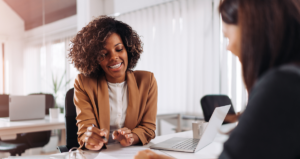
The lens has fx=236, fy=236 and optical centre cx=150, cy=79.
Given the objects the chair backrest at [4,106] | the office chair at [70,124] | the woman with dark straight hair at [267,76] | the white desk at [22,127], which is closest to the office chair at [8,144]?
the chair backrest at [4,106]

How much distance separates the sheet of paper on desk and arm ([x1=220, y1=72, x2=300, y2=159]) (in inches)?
23.7

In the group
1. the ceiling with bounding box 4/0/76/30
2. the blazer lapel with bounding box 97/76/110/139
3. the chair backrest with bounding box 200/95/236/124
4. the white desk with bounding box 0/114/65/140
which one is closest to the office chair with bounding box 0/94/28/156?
the white desk with bounding box 0/114/65/140

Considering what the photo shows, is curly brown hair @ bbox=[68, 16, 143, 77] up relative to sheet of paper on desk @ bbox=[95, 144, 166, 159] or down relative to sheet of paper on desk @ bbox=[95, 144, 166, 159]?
up

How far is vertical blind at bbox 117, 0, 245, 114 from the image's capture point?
3.03 m

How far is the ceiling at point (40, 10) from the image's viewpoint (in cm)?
415

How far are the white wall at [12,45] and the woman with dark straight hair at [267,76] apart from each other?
427 centimetres

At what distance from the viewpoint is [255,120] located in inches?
17.0

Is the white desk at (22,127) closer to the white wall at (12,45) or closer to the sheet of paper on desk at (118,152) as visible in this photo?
the sheet of paper on desk at (118,152)

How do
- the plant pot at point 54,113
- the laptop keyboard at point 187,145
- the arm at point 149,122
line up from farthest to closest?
the plant pot at point 54,113, the arm at point 149,122, the laptop keyboard at point 187,145

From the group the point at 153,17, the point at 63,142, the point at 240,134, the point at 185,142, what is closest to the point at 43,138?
the point at 63,142

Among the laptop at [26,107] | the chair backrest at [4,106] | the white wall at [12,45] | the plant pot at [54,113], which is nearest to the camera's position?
the laptop at [26,107]

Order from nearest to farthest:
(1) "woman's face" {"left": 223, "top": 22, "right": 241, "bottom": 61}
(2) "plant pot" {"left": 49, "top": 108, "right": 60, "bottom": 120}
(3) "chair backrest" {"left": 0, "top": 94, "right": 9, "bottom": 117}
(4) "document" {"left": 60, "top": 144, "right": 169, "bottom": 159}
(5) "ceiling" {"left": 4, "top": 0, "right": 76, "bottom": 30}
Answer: (1) "woman's face" {"left": 223, "top": 22, "right": 241, "bottom": 61}
(4) "document" {"left": 60, "top": 144, "right": 169, "bottom": 159}
(2) "plant pot" {"left": 49, "top": 108, "right": 60, "bottom": 120}
(3) "chair backrest" {"left": 0, "top": 94, "right": 9, "bottom": 117}
(5) "ceiling" {"left": 4, "top": 0, "right": 76, "bottom": 30}

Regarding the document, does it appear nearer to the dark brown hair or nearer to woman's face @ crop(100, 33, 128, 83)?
woman's face @ crop(100, 33, 128, 83)

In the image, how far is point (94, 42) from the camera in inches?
50.6
